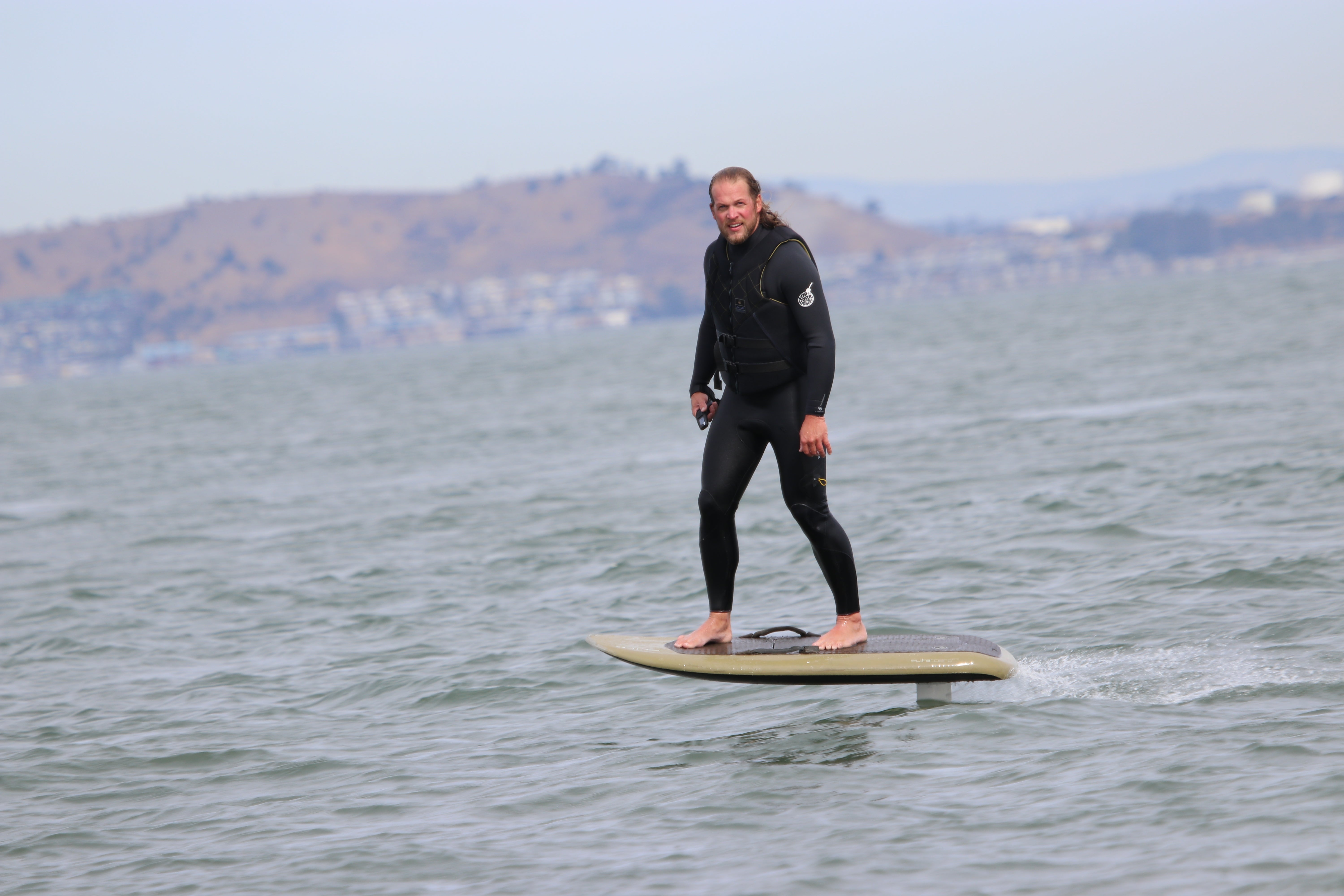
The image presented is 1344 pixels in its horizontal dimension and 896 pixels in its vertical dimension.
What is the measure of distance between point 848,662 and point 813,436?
1101 millimetres

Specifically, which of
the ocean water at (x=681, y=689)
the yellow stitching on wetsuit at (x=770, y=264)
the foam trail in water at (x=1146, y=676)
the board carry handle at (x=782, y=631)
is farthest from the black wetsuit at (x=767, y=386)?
the foam trail in water at (x=1146, y=676)

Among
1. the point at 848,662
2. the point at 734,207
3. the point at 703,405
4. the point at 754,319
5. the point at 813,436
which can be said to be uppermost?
the point at 734,207

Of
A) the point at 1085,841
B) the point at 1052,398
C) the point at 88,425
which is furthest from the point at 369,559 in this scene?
the point at 88,425

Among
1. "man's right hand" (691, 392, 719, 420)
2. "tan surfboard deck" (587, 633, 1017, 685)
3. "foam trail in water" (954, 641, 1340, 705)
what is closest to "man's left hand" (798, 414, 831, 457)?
"man's right hand" (691, 392, 719, 420)

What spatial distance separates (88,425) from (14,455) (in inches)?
844

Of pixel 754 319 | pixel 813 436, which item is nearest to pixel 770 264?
pixel 754 319

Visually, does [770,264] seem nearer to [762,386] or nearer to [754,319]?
[754,319]

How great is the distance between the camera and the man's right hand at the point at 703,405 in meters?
7.25

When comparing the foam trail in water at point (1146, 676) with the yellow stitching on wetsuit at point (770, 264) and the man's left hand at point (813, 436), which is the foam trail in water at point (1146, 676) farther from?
the yellow stitching on wetsuit at point (770, 264)

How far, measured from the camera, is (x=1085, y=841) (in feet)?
17.2

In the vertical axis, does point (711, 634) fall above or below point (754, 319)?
below

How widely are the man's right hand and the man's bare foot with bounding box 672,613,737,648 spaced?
105 centimetres

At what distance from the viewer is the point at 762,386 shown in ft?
22.6

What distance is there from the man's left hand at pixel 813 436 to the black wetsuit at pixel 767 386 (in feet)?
0.16
